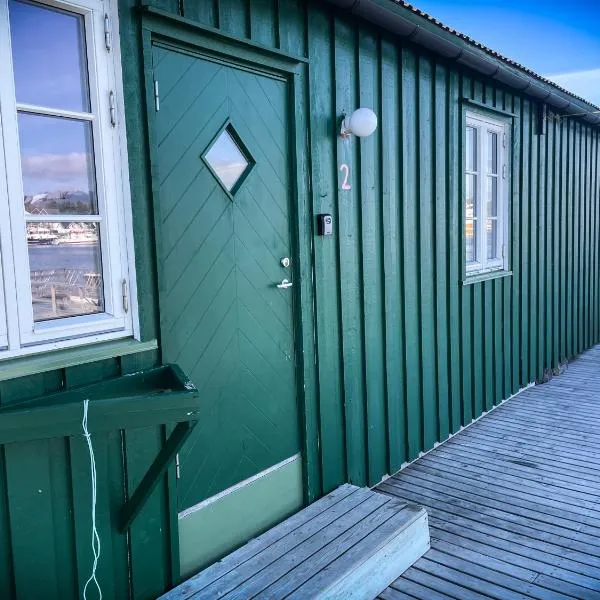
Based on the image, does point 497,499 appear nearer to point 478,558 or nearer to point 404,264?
point 478,558

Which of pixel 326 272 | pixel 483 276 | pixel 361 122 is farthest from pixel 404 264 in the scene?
pixel 483 276

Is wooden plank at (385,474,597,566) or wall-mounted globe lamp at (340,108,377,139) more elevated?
wall-mounted globe lamp at (340,108,377,139)

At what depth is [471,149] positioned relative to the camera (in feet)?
16.4

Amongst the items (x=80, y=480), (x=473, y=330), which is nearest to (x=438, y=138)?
(x=473, y=330)

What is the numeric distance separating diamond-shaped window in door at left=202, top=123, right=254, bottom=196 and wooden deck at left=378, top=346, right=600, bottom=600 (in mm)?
2083

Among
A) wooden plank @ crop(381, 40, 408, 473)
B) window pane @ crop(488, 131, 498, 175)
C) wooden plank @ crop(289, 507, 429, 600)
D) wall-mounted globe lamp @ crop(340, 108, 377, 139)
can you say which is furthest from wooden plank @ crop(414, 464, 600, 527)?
window pane @ crop(488, 131, 498, 175)

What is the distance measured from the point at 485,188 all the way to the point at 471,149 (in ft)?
1.21

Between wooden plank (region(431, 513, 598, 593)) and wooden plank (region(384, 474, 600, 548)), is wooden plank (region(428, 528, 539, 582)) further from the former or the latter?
wooden plank (region(384, 474, 600, 548))

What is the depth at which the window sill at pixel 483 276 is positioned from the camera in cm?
473

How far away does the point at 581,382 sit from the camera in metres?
6.17

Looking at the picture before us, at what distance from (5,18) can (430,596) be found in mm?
2877

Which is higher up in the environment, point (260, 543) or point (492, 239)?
point (492, 239)

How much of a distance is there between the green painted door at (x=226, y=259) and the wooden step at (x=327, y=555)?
0.33 m

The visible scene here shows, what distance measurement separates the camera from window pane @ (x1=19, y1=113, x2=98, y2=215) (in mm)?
2035
